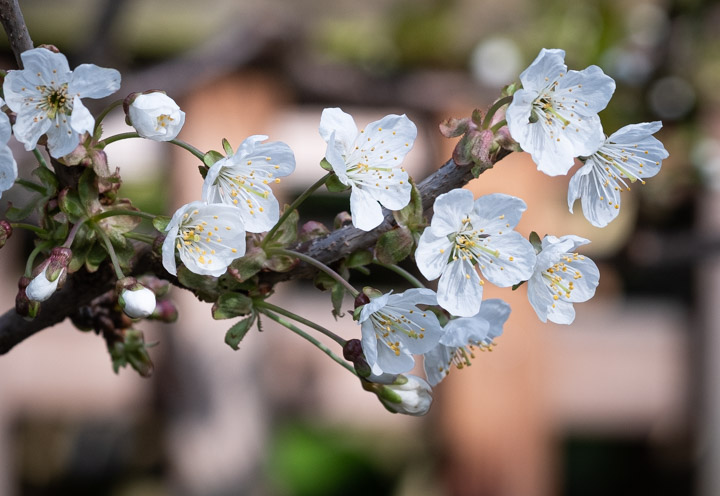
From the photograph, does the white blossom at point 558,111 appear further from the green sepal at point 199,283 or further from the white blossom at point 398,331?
the green sepal at point 199,283

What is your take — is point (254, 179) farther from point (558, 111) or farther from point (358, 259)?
point (558, 111)

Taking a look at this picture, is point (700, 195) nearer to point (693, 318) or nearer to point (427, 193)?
point (693, 318)

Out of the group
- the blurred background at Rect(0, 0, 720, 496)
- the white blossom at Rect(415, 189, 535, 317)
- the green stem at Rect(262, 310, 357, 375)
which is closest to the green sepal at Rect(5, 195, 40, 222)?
the green stem at Rect(262, 310, 357, 375)

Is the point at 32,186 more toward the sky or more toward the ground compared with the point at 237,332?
more toward the sky

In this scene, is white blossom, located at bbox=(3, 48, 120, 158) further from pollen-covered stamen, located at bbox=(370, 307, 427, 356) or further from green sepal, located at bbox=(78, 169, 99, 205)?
pollen-covered stamen, located at bbox=(370, 307, 427, 356)

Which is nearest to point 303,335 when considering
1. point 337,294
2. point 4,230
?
point 337,294

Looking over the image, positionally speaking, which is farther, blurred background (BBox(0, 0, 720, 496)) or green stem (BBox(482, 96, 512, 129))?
blurred background (BBox(0, 0, 720, 496))

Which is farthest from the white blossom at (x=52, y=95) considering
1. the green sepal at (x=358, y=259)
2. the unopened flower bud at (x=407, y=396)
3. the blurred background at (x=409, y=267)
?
the blurred background at (x=409, y=267)
